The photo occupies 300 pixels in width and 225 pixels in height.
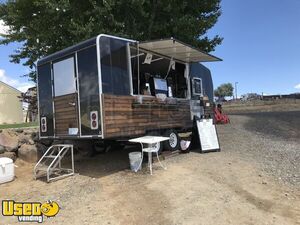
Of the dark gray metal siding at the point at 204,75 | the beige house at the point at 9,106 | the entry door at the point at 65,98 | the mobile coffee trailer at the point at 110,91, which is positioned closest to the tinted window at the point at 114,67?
the mobile coffee trailer at the point at 110,91

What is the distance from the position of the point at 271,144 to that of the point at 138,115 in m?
4.83

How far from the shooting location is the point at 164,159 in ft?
27.9

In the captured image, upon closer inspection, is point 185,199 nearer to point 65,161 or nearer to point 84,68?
point 84,68

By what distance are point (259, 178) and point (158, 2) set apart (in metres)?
8.25

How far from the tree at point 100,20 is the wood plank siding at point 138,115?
4.03m

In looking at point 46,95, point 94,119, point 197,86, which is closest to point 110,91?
point 94,119

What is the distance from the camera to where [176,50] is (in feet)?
30.0

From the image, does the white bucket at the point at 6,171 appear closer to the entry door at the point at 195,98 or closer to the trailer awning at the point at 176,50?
the trailer awning at the point at 176,50

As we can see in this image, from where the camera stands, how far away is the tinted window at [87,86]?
719 cm

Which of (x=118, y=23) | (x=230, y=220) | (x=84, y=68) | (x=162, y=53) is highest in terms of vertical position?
(x=118, y=23)

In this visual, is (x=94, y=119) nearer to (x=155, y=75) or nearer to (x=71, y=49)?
(x=71, y=49)

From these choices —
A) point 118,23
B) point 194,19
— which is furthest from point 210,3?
point 118,23

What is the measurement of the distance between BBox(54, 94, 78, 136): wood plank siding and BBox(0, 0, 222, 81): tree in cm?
393

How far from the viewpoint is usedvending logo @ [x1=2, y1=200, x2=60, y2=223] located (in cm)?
541
